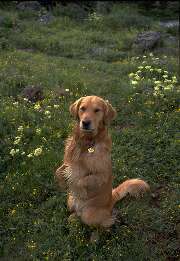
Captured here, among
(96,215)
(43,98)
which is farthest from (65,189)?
(43,98)

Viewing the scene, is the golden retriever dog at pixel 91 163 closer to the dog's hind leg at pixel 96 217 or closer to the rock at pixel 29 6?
the dog's hind leg at pixel 96 217

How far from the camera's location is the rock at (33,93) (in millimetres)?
11016

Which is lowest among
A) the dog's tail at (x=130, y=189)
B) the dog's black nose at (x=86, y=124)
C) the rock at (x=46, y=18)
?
the rock at (x=46, y=18)

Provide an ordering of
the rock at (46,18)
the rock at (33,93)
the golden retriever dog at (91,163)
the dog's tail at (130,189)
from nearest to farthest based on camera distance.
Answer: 1. the golden retriever dog at (91,163)
2. the dog's tail at (130,189)
3. the rock at (33,93)
4. the rock at (46,18)

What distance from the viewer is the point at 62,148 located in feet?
30.3

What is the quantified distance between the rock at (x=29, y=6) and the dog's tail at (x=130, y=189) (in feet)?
45.6

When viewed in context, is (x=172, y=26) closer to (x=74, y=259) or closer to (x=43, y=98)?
(x=43, y=98)

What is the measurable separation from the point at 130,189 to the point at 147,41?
31.0 ft

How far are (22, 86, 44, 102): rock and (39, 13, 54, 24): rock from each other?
803cm

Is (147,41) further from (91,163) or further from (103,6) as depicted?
(91,163)

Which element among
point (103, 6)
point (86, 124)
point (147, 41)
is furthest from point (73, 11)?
point (86, 124)

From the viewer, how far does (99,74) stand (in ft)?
43.8

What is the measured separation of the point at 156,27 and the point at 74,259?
1364 centimetres

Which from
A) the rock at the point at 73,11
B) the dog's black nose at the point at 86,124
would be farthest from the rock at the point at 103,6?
the dog's black nose at the point at 86,124
